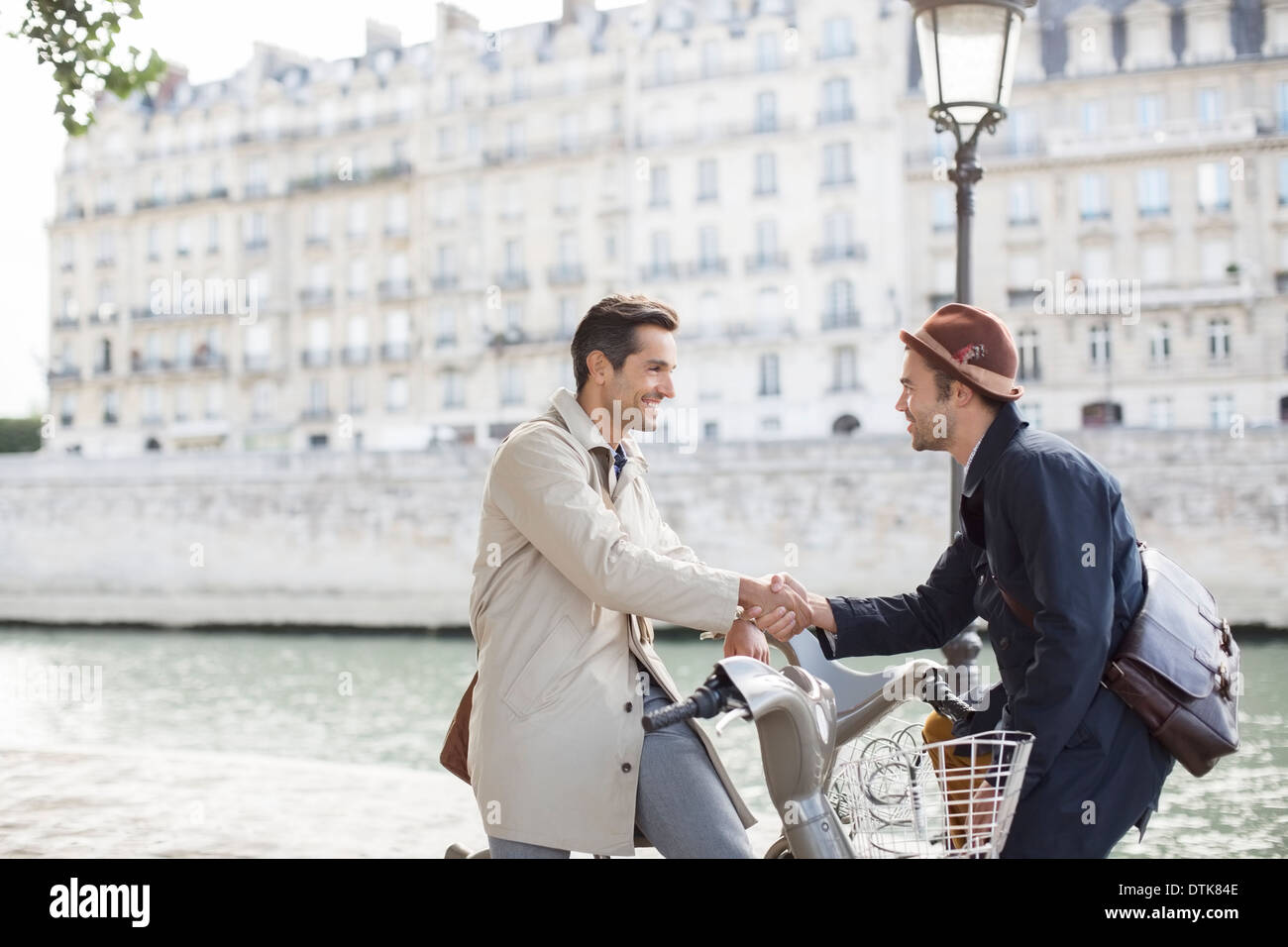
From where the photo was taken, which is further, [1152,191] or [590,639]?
[1152,191]

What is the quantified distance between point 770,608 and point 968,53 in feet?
9.86

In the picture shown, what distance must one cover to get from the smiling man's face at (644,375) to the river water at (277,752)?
2708 millimetres

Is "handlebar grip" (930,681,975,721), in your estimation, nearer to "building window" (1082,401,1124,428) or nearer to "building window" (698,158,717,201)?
"building window" (1082,401,1124,428)

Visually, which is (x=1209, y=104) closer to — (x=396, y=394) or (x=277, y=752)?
(x=396, y=394)

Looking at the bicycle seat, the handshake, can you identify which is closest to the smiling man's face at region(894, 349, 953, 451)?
the handshake

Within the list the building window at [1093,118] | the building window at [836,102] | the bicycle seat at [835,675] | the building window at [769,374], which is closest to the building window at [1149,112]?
the building window at [1093,118]

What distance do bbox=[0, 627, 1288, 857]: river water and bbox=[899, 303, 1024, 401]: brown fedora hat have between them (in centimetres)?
284

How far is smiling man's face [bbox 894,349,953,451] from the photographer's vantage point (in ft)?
8.39

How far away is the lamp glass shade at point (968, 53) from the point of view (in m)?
4.84

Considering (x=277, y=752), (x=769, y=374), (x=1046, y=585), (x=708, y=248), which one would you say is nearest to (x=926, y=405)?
(x=1046, y=585)

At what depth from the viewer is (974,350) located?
251cm

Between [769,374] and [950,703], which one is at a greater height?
[769,374]
